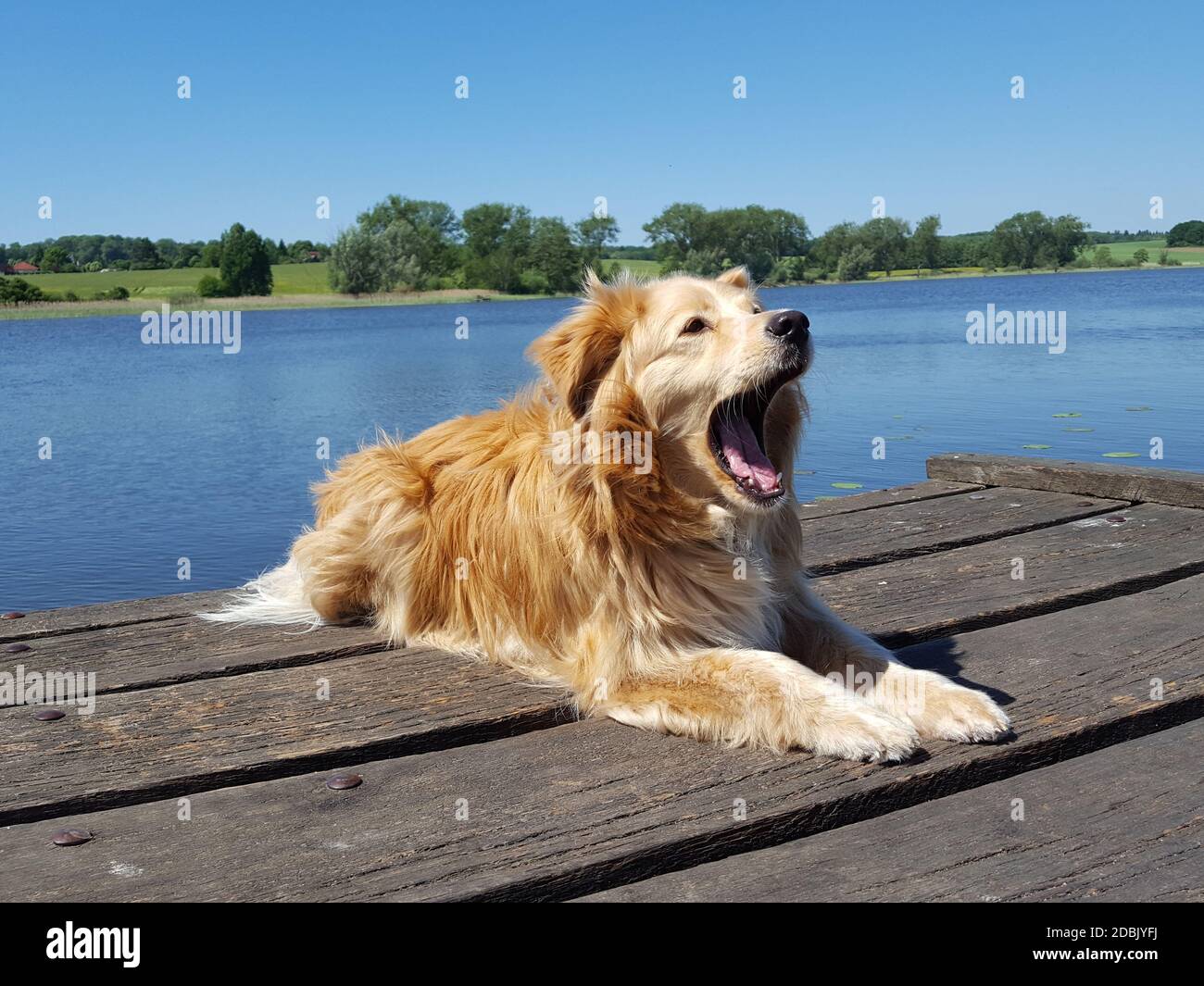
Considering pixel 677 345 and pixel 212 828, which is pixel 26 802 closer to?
pixel 212 828

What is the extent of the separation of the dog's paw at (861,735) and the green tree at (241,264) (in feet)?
248

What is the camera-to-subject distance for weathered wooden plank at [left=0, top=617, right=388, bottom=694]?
13.2ft

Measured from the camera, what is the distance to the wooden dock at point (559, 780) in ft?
8.18

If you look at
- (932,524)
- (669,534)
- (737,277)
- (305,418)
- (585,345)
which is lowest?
(932,524)

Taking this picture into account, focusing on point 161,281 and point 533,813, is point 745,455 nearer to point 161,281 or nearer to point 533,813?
point 533,813

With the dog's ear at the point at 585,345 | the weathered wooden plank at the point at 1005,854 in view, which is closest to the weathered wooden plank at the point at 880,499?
the dog's ear at the point at 585,345

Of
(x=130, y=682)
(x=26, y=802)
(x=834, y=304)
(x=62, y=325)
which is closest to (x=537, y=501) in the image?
(x=130, y=682)

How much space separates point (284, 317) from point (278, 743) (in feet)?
244

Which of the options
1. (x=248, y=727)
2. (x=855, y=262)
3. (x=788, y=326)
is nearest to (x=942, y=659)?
(x=788, y=326)

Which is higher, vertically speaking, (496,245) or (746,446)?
(496,245)

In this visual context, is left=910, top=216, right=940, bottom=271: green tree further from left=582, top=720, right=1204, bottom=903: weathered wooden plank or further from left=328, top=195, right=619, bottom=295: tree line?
left=582, top=720, right=1204, bottom=903: weathered wooden plank

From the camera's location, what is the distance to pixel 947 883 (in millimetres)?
2432

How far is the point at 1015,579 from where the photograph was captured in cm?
484

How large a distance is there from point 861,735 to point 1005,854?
0.59m
